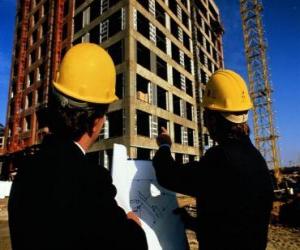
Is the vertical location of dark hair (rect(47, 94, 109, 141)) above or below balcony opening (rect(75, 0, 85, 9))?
below

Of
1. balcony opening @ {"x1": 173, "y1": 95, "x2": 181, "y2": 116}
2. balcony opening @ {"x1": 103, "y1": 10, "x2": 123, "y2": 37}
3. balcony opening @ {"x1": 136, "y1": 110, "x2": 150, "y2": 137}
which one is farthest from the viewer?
balcony opening @ {"x1": 173, "y1": 95, "x2": 181, "y2": 116}

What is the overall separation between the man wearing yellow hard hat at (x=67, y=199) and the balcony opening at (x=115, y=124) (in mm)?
18666

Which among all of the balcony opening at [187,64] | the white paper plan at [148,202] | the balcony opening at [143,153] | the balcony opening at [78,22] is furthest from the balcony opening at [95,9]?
the white paper plan at [148,202]

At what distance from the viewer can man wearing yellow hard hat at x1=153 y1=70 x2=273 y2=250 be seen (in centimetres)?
148

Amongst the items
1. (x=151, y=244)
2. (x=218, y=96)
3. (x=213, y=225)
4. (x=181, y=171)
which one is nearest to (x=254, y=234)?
(x=213, y=225)

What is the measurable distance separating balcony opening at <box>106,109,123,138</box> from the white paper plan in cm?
1803

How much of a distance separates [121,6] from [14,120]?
17863 millimetres

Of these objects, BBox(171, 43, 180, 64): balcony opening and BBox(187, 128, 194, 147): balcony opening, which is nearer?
BBox(171, 43, 180, 64): balcony opening

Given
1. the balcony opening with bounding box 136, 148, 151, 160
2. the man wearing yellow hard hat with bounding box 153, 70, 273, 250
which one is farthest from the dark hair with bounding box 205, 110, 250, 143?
the balcony opening with bounding box 136, 148, 151, 160

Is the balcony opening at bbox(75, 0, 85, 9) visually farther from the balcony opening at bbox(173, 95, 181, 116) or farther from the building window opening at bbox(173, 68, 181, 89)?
the balcony opening at bbox(173, 95, 181, 116)

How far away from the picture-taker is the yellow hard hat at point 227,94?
1.83m

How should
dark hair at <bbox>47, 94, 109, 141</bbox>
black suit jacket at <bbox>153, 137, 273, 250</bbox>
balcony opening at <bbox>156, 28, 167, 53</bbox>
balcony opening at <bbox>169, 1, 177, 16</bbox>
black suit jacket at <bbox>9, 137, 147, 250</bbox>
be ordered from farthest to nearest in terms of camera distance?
balcony opening at <bbox>169, 1, 177, 16</bbox>, balcony opening at <bbox>156, 28, 167, 53</bbox>, black suit jacket at <bbox>153, 137, 273, 250</bbox>, dark hair at <bbox>47, 94, 109, 141</bbox>, black suit jacket at <bbox>9, 137, 147, 250</bbox>

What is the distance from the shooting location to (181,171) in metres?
1.58

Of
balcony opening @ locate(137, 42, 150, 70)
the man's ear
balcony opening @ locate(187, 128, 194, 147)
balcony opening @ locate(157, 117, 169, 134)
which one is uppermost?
balcony opening @ locate(137, 42, 150, 70)
